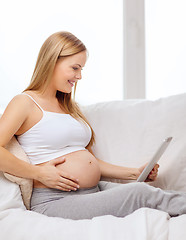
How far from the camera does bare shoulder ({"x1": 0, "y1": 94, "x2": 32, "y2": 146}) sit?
137 cm

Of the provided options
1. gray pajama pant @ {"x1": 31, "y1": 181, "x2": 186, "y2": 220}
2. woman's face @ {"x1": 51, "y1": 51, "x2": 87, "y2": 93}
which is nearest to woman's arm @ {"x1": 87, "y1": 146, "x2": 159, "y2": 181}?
gray pajama pant @ {"x1": 31, "y1": 181, "x2": 186, "y2": 220}

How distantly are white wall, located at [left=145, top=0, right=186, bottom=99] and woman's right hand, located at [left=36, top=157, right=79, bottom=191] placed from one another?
145 centimetres

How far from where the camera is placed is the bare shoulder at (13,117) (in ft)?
4.49

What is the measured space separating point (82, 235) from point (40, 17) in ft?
5.65

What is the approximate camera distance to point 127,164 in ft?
5.54

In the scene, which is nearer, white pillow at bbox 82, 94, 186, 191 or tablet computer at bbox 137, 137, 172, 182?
tablet computer at bbox 137, 137, 172, 182

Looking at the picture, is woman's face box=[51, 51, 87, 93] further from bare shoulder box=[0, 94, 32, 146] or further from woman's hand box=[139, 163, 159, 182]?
woman's hand box=[139, 163, 159, 182]

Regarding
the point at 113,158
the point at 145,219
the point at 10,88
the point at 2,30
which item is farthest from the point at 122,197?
the point at 2,30

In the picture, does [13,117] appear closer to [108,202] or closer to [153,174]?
[108,202]

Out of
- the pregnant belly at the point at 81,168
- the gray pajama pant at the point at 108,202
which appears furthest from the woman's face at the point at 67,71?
the gray pajama pant at the point at 108,202

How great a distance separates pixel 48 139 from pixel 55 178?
0.18 m

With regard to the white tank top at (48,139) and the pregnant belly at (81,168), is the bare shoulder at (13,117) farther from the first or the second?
the pregnant belly at (81,168)

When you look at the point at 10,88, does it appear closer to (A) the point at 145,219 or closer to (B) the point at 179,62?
(B) the point at 179,62

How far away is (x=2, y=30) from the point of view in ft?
7.34
